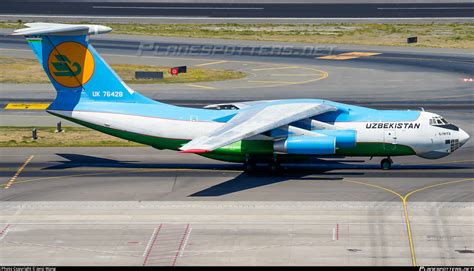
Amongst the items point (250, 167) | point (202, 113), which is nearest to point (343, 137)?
point (250, 167)

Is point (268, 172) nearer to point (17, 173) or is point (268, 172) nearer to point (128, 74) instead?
point (17, 173)

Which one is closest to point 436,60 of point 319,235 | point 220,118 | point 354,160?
point 354,160

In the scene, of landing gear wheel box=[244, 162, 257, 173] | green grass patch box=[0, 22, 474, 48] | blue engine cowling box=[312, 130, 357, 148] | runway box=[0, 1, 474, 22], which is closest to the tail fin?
landing gear wheel box=[244, 162, 257, 173]

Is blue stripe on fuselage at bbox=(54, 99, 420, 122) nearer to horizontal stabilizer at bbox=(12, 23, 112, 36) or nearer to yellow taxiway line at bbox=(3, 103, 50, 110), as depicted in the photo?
horizontal stabilizer at bbox=(12, 23, 112, 36)

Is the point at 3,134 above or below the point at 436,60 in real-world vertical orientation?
below

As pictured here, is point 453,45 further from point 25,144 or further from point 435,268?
point 435,268

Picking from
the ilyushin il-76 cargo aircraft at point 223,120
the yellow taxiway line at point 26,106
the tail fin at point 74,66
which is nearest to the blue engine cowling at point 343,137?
the ilyushin il-76 cargo aircraft at point 223,120
